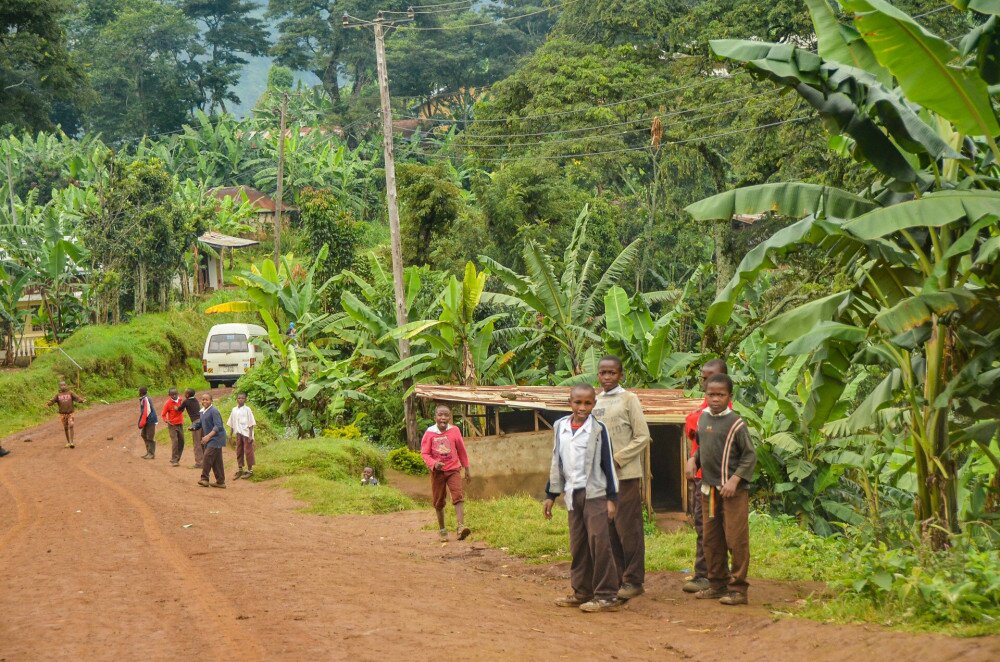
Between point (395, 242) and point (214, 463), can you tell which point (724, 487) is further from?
point (395, 242)

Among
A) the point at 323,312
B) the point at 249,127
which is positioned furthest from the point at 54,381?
the point at 249,127

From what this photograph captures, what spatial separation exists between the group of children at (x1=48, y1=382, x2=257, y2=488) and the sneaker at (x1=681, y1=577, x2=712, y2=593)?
9873 millimetres

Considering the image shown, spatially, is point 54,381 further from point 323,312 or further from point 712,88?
point 712,88

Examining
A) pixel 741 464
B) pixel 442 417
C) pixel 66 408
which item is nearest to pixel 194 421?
pixel 66 408

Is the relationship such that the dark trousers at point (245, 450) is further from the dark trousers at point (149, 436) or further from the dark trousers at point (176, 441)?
the dark trousers at point (149, 436)

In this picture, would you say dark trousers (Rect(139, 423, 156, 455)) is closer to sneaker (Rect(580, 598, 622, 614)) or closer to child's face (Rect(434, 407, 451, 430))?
child's face (Rect(434, 407, 451, 430))

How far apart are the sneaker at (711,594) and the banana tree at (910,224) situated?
5.43 ft

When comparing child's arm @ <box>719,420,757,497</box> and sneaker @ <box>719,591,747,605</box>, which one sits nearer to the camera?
child's arm @ <box>719,420,757,497</box>

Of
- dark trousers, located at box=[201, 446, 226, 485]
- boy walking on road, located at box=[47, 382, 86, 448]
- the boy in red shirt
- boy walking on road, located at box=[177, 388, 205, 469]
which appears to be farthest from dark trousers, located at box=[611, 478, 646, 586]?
boy walking on road, located at box=[47, 382, 86, 448]

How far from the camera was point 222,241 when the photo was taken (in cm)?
4197

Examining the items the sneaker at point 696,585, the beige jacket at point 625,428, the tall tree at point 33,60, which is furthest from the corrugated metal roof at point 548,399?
the tall tree at point 33,60

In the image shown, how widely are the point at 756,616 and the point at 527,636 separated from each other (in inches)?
67.5

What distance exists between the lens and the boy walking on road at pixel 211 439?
1714cm

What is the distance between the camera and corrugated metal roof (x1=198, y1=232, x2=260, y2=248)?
4162 centimetres
